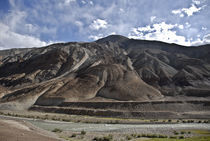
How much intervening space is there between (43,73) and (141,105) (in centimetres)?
6876

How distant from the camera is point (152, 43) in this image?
17625cm

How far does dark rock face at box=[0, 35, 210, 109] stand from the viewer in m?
78.9

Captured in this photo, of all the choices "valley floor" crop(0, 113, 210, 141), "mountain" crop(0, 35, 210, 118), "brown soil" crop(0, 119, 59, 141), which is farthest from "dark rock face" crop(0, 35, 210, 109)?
"brown soil" crop(0, 119, 59, 141)

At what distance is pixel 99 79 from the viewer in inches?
3676

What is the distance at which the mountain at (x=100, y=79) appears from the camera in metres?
78.2

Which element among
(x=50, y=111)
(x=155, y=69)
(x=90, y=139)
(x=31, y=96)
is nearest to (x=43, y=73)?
(x=31, y=96)

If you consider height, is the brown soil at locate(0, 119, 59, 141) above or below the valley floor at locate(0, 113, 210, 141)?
above

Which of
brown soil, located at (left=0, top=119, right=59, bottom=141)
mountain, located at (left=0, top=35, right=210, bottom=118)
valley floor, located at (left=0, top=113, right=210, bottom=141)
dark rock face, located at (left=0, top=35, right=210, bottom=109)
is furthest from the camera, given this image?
dark rock face, located at (left=0, top=35, right=210, bottom=109)

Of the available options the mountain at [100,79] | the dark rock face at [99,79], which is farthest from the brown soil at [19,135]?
the dark rock face at [99,79]

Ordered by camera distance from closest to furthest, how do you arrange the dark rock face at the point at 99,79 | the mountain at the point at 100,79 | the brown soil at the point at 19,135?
the brown soil at the point at 19,135 < the mountain at the point at 100,79 < the dark rock face at the point at 99,79

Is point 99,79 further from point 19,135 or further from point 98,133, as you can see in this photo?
point 19,135

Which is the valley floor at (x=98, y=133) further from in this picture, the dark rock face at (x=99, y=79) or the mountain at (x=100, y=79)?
the dark rock face at (x=99, y=79)

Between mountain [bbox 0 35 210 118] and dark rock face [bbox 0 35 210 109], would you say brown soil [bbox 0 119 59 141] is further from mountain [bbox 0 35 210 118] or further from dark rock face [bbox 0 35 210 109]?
dark rock face [bbox 0 35 210 109]

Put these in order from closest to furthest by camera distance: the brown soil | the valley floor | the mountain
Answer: the brown soil
the valley floor
the mountain
